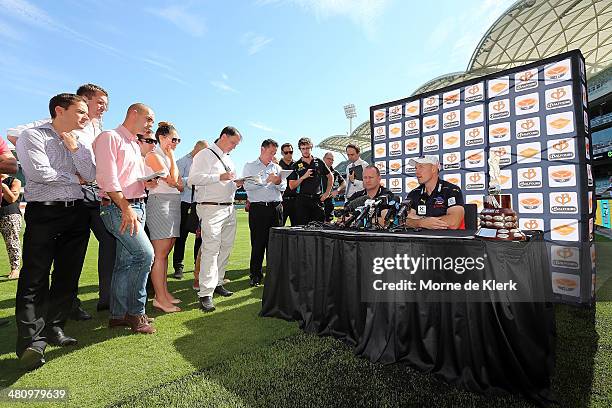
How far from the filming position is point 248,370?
2.06 m

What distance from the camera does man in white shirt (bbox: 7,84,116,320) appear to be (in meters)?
2.53

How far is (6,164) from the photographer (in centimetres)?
220

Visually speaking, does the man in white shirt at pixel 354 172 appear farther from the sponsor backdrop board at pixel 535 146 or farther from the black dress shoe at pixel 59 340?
the black dress shoe at pixel 59 340

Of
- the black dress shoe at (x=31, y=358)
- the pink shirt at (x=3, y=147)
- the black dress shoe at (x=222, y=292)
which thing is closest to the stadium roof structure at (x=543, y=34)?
the black dress shoe at (x=222, y=292)

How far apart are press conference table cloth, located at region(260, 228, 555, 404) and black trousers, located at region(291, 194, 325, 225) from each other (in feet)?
6.78

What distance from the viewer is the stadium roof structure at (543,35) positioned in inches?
779

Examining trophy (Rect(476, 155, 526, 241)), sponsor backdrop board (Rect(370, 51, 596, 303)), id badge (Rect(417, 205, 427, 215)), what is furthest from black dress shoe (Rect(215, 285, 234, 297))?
sponsor backdrop board (Rect(370, 51, 596, 303))

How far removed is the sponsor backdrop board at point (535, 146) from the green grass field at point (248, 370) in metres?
0.92

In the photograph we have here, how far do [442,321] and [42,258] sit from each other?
2.70m

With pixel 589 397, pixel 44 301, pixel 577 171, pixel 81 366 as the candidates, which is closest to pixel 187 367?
pixel 81 366

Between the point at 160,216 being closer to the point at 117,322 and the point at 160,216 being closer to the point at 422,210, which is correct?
the point at 117,322

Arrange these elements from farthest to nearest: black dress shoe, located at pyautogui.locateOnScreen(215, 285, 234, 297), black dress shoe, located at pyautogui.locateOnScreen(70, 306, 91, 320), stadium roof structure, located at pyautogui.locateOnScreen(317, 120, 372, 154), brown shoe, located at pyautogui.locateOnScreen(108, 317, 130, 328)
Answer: stadium roof structure, located at pyautogui.locateOnScreen(317, 120, 372, 154)
black dress shoe, located at pyautogui.locateOnScreen(215, 285, 234, 297)
black dress shoe, located at pyautogui.locateOnScreen(70, 306, 91, 320)
brown shoe, located at pyautogui.locateOnScreen(108, 317, 130, 328)

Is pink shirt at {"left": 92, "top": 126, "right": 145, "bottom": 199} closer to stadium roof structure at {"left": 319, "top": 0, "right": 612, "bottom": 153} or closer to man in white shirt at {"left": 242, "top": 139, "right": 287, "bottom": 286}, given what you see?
man in white shirt at {"left": 242, "top": 139, "right": 287, "bottom": 286}

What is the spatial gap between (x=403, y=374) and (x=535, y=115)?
370cm
